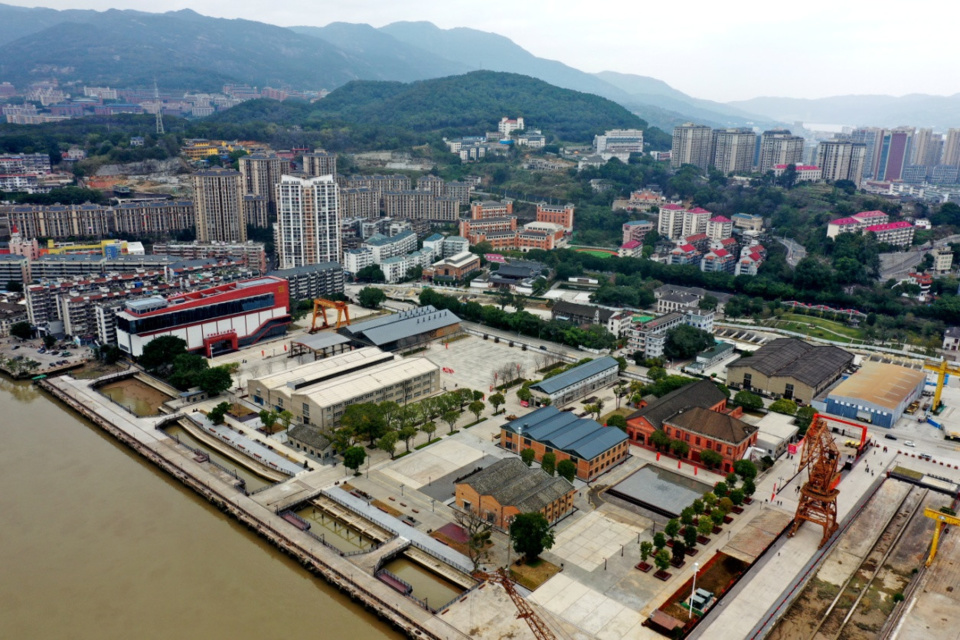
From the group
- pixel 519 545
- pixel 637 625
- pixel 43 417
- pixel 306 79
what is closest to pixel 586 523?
pixel 519 545

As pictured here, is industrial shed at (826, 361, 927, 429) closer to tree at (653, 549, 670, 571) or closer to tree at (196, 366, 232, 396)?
tree at (653, 549, 670, 571)

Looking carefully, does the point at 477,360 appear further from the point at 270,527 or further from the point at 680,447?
the point at 270,527

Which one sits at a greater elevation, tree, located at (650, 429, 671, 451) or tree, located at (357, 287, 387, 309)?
tree, located at (357, 287, 387, 309)

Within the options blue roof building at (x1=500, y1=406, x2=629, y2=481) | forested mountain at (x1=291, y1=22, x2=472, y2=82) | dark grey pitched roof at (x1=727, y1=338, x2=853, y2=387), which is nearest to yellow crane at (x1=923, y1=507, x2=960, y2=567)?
blue roof building at (x1=500, y1=406, x2=629, y2=481)

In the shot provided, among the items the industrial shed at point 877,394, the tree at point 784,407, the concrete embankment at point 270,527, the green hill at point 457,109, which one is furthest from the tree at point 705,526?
the green hill at point 457,109

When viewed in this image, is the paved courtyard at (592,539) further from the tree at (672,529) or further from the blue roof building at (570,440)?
the blue roof building at (570,440)

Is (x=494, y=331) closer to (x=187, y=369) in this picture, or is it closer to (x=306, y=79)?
(x=187, y=369)

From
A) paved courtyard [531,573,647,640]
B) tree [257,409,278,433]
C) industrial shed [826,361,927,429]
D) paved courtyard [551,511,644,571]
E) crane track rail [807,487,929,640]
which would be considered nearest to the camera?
paved courtyard [531,573,647,640]

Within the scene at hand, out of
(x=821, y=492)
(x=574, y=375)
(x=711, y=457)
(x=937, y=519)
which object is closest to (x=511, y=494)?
(x=711, y=457)
